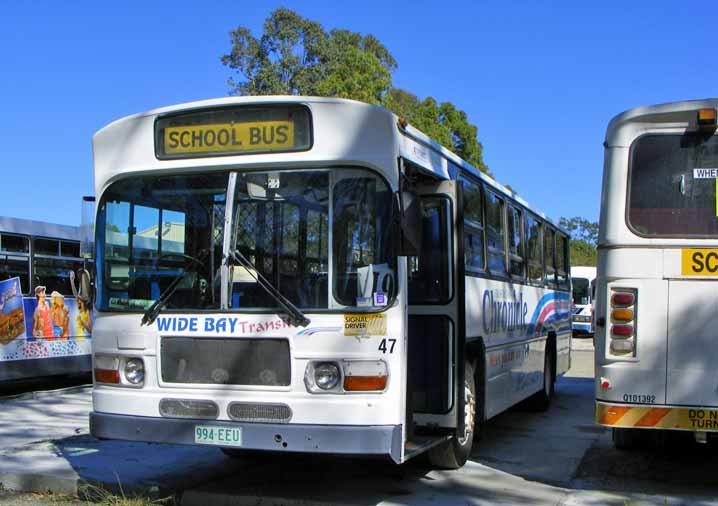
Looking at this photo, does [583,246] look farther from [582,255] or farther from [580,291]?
[580,291]

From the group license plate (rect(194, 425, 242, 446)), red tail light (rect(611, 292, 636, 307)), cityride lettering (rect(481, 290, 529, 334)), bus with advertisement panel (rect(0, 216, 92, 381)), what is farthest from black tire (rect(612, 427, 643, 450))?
bus with advertisement panel (rect(0, 216, 92, 381))

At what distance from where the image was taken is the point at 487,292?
28.9 ft

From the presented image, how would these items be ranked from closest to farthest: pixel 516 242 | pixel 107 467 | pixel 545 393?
pixel 107 467
pixel 516 242
pixel 545 393

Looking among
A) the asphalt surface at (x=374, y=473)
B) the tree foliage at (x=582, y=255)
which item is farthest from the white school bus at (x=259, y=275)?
the tree foliage at (x=582, y=255)

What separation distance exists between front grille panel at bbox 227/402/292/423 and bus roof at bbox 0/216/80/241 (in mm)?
8809

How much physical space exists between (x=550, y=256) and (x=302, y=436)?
8149 millimetres

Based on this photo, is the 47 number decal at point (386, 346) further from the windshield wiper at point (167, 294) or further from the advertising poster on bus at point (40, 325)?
the advertising poster on bus at point (40, 325)

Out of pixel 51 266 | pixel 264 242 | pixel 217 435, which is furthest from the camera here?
pixel 51 266

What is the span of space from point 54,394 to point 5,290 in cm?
197

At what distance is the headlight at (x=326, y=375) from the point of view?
610 cm

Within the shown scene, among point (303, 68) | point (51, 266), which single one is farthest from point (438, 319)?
point (303, 68)

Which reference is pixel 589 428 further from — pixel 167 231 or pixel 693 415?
pixel 167 231

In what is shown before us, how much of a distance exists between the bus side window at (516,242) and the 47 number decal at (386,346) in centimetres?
429

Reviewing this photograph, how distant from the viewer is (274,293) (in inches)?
246
